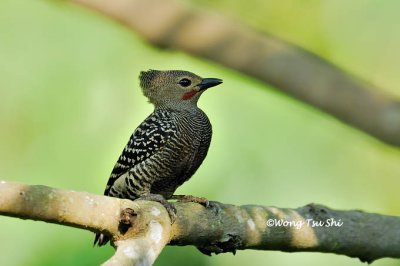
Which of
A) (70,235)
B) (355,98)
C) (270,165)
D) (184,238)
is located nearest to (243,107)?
(270,165)

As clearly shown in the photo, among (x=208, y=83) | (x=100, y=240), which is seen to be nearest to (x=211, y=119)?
(x=208, y=83)

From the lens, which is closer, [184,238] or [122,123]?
[184,238]

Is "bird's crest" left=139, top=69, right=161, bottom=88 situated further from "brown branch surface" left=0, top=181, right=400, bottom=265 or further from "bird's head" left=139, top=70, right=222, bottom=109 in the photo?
"brown branch surface" left=0, top=181, right=400, bottom=265

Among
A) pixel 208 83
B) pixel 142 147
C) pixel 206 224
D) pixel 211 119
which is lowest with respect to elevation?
pixel 206 224

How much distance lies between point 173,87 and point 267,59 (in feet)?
2.27

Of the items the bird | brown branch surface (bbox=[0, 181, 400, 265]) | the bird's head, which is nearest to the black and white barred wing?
the bird

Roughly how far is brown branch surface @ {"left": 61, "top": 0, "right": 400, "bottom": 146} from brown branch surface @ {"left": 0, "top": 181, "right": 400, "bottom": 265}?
0.75 meters

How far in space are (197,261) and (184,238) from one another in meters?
1.48

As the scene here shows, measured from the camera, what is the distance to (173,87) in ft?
21.8

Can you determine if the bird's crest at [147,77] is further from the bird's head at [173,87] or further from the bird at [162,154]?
the bird at [162,154]

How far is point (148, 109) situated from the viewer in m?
7.11

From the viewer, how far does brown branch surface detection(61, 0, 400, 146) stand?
6383 mm

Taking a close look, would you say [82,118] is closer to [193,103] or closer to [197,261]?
[193,103]

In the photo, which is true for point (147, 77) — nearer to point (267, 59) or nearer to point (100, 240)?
point (267, 59)
